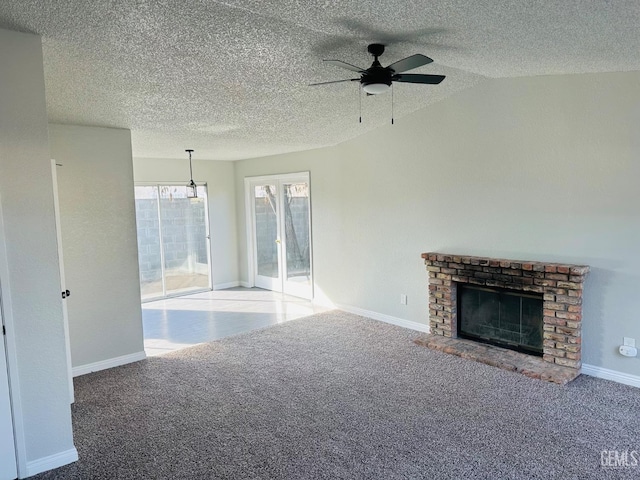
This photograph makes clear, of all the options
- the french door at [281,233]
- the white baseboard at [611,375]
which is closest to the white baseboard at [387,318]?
the french door at [281,233]

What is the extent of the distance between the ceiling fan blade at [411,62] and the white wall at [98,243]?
2837 millimetres

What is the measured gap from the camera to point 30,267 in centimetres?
A: 259

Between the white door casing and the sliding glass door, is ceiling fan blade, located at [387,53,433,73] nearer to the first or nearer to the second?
the white door casing

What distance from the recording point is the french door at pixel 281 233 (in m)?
7.08

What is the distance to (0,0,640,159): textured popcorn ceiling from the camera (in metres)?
2.30

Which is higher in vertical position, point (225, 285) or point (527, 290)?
point (527, 290)

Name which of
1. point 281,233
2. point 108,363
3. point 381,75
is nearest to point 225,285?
point 281,233

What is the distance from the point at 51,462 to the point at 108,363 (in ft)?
5.57

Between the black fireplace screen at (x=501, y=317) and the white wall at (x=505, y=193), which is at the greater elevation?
the white wall at (x=505, y=193)

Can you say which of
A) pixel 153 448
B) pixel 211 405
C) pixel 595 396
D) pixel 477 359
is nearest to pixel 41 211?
pixel 153 448

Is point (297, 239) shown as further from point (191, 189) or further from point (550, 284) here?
point (550, 284)

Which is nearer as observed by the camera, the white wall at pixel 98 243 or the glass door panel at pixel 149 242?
the white wall at pixel 98 243

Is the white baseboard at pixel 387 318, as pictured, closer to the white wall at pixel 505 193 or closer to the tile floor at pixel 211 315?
the white wall at pixel 505 193

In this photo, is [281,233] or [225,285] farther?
[225,285]
